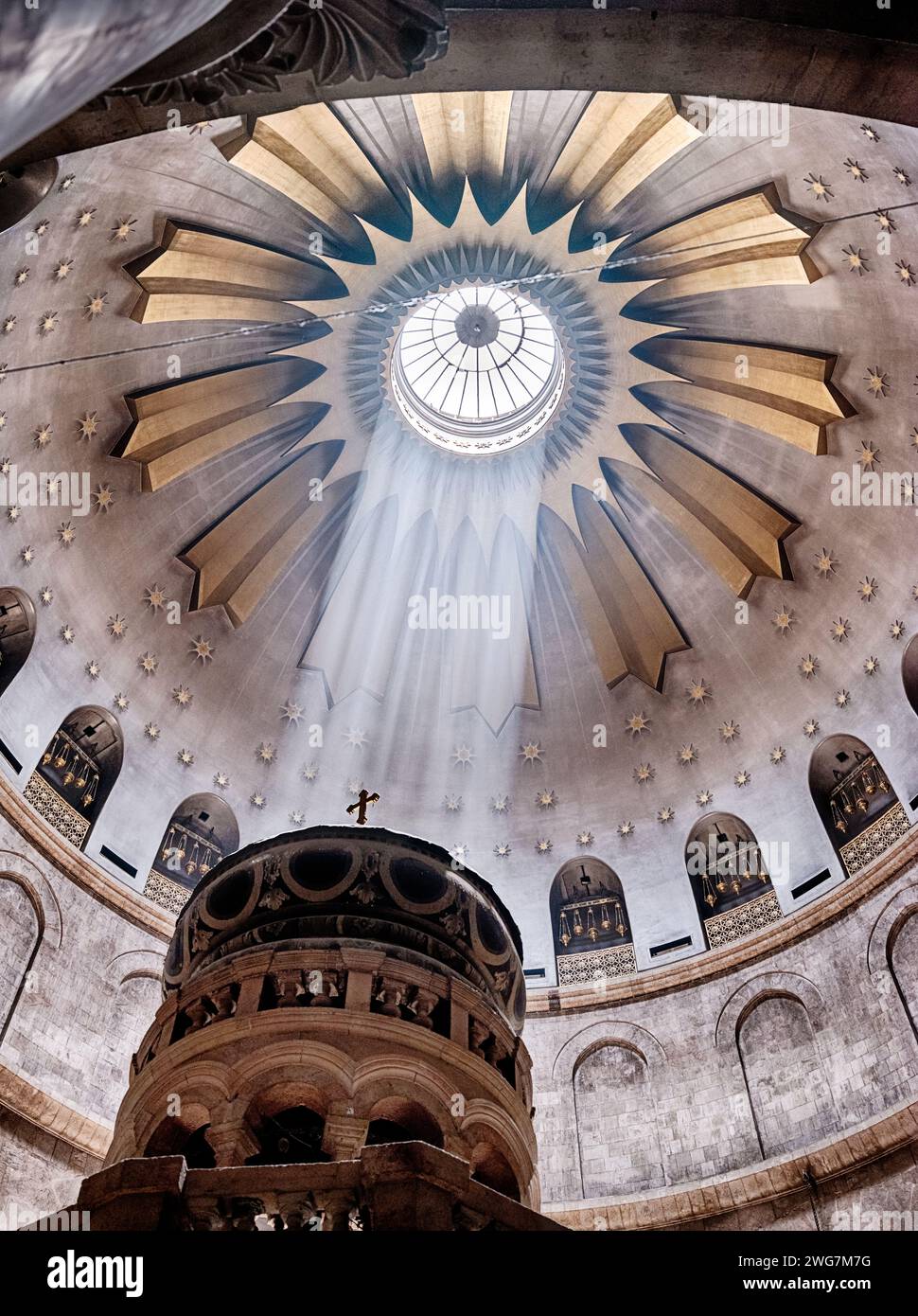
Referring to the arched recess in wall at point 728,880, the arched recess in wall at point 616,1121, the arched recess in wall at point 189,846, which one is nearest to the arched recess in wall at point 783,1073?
the arched recess in wall at point 728,880

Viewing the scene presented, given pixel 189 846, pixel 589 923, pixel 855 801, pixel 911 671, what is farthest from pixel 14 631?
pixel 911 671

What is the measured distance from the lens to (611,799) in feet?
67.9

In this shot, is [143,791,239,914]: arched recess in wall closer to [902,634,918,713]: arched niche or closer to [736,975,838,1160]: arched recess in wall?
[736,975,838,1160]: arched recess in wall

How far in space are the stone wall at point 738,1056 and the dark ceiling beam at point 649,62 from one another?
1099cm

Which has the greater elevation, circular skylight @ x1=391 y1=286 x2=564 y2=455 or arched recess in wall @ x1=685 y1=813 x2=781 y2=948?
circular skylight @ x1=391 y1=286 x2=564 y2=455

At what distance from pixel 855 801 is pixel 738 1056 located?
433 cm

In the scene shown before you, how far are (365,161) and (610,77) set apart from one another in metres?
10.1

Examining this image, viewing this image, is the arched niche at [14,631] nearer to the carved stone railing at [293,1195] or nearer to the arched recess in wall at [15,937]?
the arched recess in wall at [15,937]

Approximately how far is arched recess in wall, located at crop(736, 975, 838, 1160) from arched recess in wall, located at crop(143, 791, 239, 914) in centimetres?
879

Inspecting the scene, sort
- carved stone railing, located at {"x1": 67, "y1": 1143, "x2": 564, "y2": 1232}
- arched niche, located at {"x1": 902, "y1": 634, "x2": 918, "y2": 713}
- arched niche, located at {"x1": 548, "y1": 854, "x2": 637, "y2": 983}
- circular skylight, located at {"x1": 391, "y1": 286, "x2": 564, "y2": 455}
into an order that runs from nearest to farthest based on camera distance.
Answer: carved stone railing, located at {"x1": 67, "y1": 1143, "x2": 564, "y2": 1232} < arched niche, located at {"x1": 902, "y1": 634, "x2": 918, "y2": 713} < arched niche, located at {"x1": 548, "y1": 854, "x2": 637, "y2": 983} < circular skylight, located at {"x1": 391, "y1": 286, "x2": 564, "y2": 455}

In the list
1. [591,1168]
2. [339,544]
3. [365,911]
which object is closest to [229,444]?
[339,544]

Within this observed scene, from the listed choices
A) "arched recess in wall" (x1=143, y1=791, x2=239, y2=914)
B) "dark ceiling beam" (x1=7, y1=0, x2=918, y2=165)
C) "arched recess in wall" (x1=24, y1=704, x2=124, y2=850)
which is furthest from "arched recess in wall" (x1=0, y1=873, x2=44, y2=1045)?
"dark ceiling beam" (x1=7, y1=0, x2=918, y2=165)

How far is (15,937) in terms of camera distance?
15.4 m

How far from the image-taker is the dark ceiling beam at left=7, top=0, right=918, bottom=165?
8195mm
